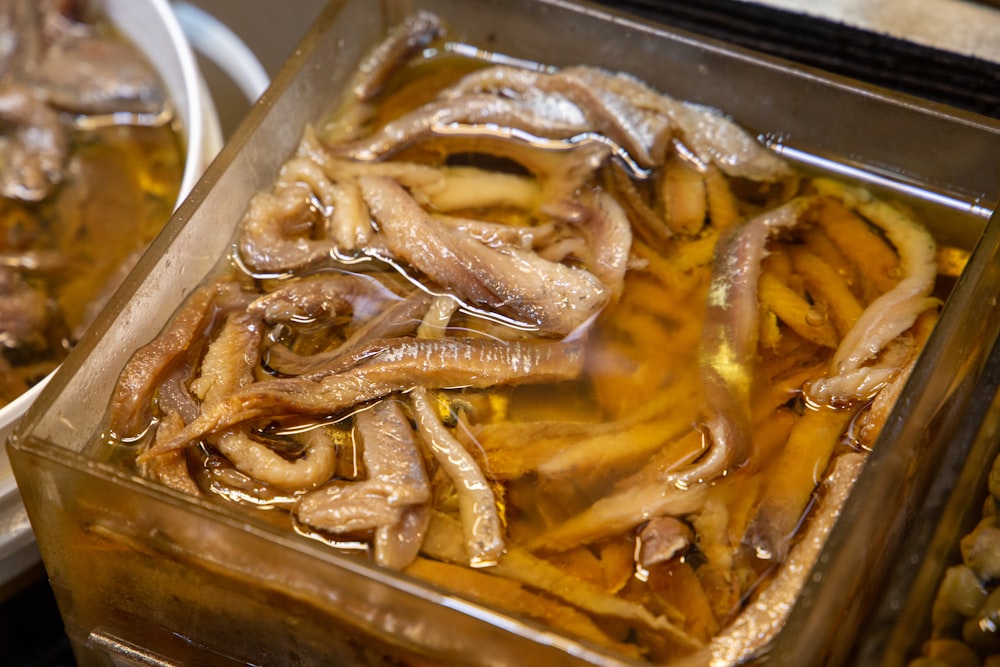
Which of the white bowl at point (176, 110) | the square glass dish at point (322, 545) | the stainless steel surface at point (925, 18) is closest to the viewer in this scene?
the square glass dish at point (322, 545)

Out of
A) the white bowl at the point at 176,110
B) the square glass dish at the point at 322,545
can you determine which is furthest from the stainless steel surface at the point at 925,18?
the white bowl at the point at 176,110

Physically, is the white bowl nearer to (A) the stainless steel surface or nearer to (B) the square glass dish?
(B) the square glass dish

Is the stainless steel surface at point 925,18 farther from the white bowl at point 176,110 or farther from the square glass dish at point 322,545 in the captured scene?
the white bowl at point 176,110

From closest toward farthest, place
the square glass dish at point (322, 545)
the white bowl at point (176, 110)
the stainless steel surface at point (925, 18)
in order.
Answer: the square glass dish at point (322, 545), the white bowl at point (176, 110), the stainless steel surface at point (925, 18)

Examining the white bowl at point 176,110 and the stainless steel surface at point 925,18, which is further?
the stainless steel surface at point 925,18

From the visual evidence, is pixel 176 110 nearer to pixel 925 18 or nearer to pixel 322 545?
pixel 322 545

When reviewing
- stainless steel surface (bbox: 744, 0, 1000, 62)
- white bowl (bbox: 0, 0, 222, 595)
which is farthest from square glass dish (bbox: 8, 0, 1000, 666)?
stainless steel surface (bbox: 744, 0, 1000, 62)

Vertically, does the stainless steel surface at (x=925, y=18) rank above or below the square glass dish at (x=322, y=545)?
above

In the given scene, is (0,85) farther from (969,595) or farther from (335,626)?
(969,595)
